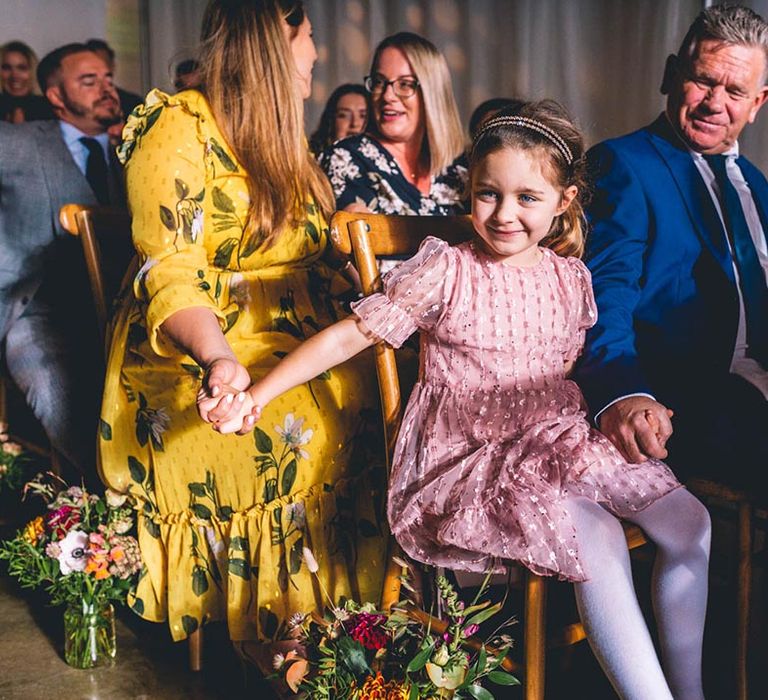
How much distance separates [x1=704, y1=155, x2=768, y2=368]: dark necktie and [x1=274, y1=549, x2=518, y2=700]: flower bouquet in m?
0.80

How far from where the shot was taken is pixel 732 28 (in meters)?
1.78

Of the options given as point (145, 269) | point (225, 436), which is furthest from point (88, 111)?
point (225, 436)

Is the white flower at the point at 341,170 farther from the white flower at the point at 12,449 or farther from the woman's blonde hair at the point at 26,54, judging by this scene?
the woman's blonde hair at the point at 26,54

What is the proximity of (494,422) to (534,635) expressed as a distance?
13.7 inches

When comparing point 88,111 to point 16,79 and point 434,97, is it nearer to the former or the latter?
point 434,97

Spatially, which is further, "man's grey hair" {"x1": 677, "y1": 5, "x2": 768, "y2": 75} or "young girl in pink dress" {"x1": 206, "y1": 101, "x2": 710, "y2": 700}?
"man's grey hair" {"x1": 677, "y1": 5, "x2": 768, "y2": 75}

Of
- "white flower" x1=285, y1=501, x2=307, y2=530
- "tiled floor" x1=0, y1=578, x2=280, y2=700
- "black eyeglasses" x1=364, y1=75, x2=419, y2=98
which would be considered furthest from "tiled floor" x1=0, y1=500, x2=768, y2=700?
"black eyeglasses" x1=364, y1=75, x2=419, y2=98

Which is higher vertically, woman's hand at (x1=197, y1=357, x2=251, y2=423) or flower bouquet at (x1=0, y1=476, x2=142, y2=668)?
woman's hand at (x1=197, y1=357, x2=251, y2=423)

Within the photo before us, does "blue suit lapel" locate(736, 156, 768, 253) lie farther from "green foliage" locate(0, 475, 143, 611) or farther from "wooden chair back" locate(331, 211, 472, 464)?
"green foliage" locate(0, 475, 143, 611)

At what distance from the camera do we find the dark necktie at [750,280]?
1.84 metres

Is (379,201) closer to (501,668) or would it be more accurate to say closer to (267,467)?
(267,467)

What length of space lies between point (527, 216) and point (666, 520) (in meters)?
0.53

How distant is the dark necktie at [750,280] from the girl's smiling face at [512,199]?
0.45m

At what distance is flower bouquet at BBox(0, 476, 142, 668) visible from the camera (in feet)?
6.19
